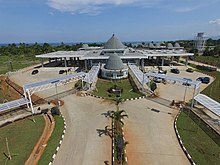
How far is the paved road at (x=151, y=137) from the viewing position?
74.6 ft

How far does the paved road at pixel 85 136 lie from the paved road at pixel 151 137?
3653 millimetres

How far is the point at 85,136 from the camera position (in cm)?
2758

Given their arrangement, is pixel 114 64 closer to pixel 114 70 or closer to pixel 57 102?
pixel 114 70

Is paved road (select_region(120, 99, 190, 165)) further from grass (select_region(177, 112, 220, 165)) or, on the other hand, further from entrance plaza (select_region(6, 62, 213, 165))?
grass (select_region(177, 112, 220, 165))

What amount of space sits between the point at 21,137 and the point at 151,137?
20747 mm

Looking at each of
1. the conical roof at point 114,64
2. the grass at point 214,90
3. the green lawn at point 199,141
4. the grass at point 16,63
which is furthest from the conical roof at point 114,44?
the green lawn at point 199,141

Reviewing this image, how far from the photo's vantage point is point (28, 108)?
125 ft

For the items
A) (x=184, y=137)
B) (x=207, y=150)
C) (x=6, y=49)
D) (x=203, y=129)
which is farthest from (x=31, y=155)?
(x=6, y=49)

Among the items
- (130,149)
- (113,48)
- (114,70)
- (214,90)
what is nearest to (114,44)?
(113,48)

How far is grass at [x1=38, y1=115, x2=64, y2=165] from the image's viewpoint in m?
22.7

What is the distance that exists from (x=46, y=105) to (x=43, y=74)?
34146 mm

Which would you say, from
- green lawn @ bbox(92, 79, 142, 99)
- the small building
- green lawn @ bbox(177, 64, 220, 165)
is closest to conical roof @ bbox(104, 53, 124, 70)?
the small building

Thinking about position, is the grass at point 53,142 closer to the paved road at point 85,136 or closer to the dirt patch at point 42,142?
the dirt patch at point 42,142

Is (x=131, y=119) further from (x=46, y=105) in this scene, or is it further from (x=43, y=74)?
(x=43, y=74)
